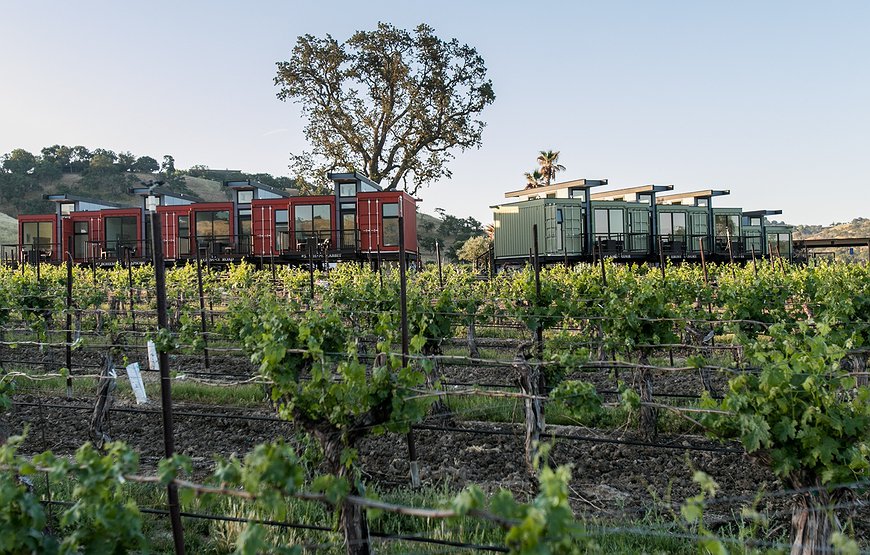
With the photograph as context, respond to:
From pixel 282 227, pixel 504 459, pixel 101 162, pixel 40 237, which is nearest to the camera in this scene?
pixel 504 459

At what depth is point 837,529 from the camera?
3.80 m

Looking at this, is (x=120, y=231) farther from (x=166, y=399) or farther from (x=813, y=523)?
(x=813, y=523)

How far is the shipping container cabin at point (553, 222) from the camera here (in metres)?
28.4

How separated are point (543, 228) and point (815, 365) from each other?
24.6 metres

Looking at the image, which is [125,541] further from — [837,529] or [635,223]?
[635,223]

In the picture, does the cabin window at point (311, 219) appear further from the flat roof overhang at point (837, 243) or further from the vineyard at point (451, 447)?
the flat roof overhang at point (837, 243)

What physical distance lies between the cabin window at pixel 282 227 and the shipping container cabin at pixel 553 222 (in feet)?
29.9

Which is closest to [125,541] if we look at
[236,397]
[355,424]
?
[355,424]

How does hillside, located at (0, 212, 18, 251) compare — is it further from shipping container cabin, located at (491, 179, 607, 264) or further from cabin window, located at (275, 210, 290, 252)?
shipping container cabin, located at (491, 179, 607, 264)

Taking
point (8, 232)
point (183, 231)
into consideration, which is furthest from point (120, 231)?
point (8, 232)

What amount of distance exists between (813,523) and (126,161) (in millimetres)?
87652

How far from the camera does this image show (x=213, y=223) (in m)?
30.0

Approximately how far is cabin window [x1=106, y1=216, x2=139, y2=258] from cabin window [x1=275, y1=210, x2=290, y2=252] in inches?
287

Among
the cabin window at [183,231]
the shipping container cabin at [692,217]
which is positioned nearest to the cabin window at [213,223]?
the cabin window at [183,231]
